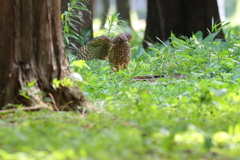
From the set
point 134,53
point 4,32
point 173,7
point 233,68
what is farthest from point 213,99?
point 173,7

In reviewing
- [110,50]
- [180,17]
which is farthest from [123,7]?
[110,50]

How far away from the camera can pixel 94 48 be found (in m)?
5.52

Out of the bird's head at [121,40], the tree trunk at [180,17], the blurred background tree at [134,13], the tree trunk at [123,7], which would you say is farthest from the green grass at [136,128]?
the tree trunk at [123,7]

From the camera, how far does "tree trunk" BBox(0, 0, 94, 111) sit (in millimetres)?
2740

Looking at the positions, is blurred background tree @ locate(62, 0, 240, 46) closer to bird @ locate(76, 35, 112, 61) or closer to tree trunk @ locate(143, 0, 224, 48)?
tree trunk @ locate(143, 0, 224, 48)

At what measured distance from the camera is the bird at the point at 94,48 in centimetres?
544

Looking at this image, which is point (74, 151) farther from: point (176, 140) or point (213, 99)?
point (213, 99)

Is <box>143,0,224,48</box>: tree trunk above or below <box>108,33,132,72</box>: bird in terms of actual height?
above

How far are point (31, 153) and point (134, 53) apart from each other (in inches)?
195

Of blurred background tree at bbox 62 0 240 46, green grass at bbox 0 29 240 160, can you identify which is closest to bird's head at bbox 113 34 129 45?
blurred background tree at bbox 62 0 240 46

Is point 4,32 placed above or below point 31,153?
above

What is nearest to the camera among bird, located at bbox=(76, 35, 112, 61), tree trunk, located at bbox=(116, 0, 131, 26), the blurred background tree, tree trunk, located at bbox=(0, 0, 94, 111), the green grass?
the green grass

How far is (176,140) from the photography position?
1982 mm

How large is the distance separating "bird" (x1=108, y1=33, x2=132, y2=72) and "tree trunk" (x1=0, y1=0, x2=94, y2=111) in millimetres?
2693
